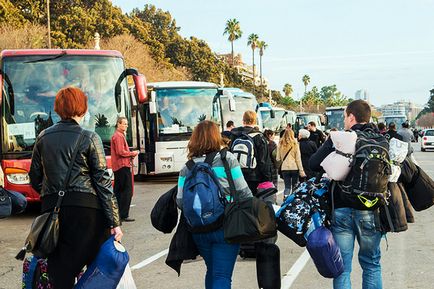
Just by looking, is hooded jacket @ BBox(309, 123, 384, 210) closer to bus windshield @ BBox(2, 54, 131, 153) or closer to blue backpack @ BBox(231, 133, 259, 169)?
blue backpack @ BBox(231, 133, 259, 169)

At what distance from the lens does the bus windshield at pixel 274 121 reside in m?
36.4

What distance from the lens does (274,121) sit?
3747 centimetres

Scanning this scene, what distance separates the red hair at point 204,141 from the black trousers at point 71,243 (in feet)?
2.90

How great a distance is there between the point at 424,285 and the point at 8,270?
4468 mm

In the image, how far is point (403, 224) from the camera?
496 centimetres

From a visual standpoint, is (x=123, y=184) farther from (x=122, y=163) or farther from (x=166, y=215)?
(x=166, y=215)

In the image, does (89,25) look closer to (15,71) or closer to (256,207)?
(15,71)

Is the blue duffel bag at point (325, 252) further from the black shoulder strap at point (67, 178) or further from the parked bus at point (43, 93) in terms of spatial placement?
the parked bus at point (43, 93)

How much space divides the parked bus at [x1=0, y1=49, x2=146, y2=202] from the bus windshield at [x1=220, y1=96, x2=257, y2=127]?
38.6 feet

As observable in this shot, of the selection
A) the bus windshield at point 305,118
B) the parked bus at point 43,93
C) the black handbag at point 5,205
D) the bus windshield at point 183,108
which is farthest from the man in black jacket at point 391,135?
the bus windshield at point 305,118

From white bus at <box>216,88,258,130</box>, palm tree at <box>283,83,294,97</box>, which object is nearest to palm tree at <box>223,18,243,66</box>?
palm tree at <box>283,83,294,97</box>

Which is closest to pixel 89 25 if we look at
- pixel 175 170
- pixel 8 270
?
pixel 175 170

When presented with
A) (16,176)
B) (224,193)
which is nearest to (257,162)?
(224,193)

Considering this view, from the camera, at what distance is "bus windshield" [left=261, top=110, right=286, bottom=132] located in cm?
3638
